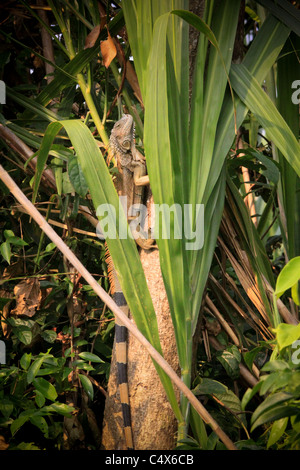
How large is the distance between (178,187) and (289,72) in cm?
70

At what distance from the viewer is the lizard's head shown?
1599 mm

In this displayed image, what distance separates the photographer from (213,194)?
1.29 m

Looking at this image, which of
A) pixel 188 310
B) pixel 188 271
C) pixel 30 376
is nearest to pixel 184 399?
pixel 188 310

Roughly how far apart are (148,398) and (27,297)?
636 millimetres

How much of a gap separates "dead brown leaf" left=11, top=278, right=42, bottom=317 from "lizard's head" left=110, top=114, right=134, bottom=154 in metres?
0.59

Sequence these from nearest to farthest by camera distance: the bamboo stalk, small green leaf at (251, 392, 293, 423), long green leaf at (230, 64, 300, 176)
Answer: small green leaf at (251, 392, 293, 423) → the bamboo stalk → long green leaf at (230, 64, 300, 176)

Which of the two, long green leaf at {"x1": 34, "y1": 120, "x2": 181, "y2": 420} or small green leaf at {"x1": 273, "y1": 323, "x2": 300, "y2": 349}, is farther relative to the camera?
long green leaf at {"x1": 34, "y1": 120, "x2": 181, "y2": 420}

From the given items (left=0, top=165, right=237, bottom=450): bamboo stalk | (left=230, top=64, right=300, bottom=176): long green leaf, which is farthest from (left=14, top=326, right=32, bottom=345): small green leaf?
(left=230, top=64, right=300, bottom=176): long green leaf

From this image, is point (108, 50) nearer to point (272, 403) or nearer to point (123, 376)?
point (123, 376)

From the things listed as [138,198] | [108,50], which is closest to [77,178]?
[138,198]

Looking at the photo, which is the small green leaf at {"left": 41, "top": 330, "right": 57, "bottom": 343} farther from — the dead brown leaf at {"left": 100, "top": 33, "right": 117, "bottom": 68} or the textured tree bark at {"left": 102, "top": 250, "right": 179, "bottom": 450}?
the dead brown leaf at {"left": 100, "top": 33, "right": 117, "bottom": 68}

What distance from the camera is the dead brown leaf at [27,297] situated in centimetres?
163

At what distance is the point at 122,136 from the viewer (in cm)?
163

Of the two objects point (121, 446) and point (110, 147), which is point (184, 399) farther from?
point (110, 147)
